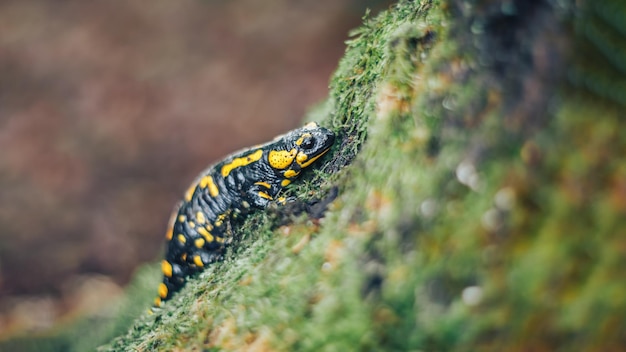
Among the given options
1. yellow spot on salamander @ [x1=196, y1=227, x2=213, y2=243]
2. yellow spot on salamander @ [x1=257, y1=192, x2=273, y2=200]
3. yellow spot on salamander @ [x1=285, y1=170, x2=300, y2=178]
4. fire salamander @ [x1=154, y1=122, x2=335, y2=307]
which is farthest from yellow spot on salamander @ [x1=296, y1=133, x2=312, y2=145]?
yellow spot on salamander @ [x1=196, y1=227, x2=213, y2=243]

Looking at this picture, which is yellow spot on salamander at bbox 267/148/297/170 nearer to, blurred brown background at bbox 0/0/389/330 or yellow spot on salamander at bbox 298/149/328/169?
yellow spot on salamander at bbox 298/149/328/169

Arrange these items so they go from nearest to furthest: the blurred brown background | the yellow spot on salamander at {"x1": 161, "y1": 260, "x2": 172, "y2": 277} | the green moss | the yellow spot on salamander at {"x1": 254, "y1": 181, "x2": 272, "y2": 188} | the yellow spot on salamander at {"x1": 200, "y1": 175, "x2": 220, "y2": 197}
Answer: the green moss < the yellow spot on salamander at {"x1": 254, "y1": 181, "x2": 272, "y2": 188} < the yellow spot on salamander at {"x1": 200, "y1": 175, "x2": 220, "y2": 197} < the yellow spot on salamander at {"x1": 161, "y1": 260, "x2": 172, "y2": 277} < the blurred brown background

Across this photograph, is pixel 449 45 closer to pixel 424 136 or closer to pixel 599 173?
pixel 424 136

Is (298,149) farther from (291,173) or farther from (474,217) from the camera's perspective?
(474,217)

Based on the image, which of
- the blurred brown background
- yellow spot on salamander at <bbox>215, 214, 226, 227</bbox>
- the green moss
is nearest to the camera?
the green moss

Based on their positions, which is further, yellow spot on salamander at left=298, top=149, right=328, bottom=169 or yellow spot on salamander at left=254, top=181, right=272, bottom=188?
yellow spot on salamander at left=254, top=181, right=272, bottom=188

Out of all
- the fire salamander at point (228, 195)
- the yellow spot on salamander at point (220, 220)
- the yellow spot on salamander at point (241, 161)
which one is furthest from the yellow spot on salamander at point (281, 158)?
the yellow spot on salamander at point (220, 220)

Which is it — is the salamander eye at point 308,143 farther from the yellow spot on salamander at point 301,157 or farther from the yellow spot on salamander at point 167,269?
the yellow spot on salamander at point 167,269

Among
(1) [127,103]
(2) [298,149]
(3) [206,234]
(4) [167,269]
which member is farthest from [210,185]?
(1) [127,103]
